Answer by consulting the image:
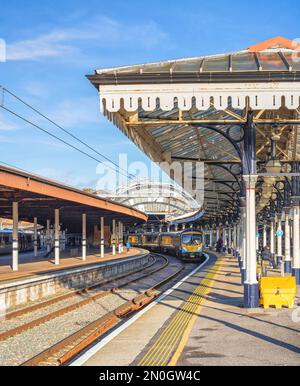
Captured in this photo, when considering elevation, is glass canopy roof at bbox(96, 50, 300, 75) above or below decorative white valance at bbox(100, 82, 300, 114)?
above

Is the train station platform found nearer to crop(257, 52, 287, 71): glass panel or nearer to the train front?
crop(257, 52, 287, 71): glass panel

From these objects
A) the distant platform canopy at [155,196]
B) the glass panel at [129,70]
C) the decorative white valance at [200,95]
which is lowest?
the decorative white valance at [200,95]

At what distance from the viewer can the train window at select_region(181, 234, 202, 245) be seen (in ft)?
161

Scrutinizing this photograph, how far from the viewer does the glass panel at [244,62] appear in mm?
13113

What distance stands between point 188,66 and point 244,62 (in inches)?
53.6

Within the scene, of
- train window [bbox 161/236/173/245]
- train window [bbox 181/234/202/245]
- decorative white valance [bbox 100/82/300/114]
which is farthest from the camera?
train window [bbox 161/236/173/245]

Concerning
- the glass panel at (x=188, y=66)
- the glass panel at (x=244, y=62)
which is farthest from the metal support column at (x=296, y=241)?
the glass panel at (x=188, y=66)

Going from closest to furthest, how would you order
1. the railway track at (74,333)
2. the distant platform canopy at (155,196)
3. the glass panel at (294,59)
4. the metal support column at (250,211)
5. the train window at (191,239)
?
the railway track at (74,333), the glass panel at (294,59), the metal support column at (250,211), the train window at (191,239), the distant platform canopy at (155,196)

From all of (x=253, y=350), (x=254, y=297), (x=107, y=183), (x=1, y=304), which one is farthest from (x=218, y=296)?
(x=107, y=183)

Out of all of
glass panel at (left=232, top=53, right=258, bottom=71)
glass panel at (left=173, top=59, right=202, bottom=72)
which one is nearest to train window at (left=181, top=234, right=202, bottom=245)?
glass panel at (left=232, top=53, right=258, bottom=71)

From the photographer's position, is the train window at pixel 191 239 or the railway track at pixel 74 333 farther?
the train window at pixel 191 239

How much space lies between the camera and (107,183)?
48.4 m

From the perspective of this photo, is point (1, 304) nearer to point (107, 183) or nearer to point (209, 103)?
Result: point (209, 103)

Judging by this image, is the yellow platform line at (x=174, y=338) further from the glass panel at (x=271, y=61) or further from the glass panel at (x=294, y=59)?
the glass panel at (x=294, y=59)
